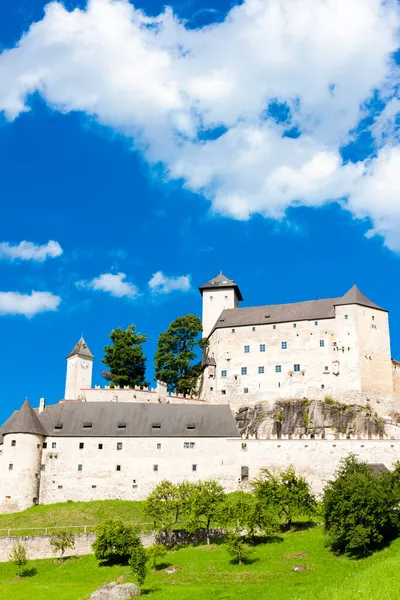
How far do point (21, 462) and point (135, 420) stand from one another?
1306 cm

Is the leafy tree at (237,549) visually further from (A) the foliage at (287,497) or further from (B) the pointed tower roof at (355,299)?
(B) the pointed tower roof at (355,299)

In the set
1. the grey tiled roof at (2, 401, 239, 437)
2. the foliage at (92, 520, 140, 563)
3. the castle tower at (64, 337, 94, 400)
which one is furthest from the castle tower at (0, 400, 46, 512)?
the castle tower at (64, 337, 94, 400)

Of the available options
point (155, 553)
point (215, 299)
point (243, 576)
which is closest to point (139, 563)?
point (155, 553)

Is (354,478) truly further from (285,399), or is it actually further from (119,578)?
(285,399)

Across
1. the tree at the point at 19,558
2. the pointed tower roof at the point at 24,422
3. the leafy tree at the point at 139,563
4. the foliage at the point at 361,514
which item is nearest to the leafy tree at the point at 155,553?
the leafy tree at the point at 139,563

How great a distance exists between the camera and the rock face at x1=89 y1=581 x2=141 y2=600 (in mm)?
44531

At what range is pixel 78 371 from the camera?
97.2 metres

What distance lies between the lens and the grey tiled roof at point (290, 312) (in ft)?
311

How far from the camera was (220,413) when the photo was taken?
77.9 m

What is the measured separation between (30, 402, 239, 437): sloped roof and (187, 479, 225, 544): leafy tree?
13.7 m

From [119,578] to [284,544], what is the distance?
13.7 meters

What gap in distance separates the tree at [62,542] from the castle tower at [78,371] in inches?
1501

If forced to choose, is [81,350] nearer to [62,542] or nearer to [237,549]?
[62,542]

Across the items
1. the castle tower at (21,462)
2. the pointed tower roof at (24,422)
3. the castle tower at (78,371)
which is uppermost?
the castle tower at (78,371)
